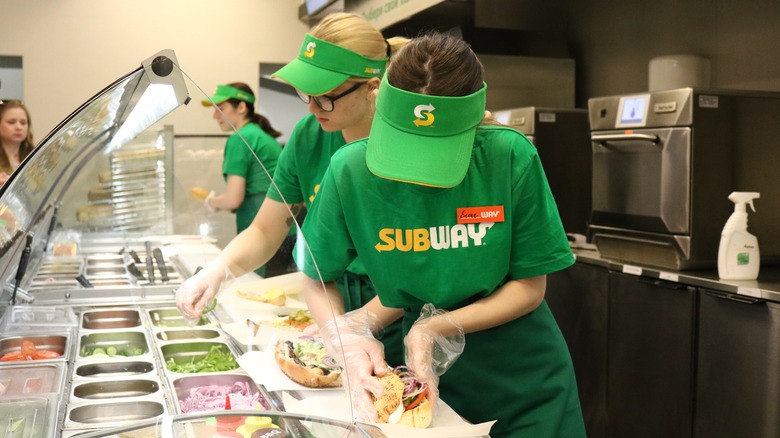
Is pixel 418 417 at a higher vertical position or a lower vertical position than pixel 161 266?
lower

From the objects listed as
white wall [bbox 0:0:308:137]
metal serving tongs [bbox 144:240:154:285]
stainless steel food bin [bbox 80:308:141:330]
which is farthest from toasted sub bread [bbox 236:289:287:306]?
white wall [bbox 0:0:308:137]

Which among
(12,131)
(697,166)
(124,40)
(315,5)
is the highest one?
(315,5)

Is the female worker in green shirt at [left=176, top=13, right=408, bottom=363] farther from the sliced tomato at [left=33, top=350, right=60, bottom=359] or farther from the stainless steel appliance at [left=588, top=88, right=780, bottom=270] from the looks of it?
the stainless steel appliance at [left=588, top=88, right=780, bottom=270]

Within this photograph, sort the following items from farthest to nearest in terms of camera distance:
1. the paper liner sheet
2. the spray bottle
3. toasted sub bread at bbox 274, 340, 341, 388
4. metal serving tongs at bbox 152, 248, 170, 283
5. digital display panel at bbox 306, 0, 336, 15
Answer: digital display panel at bbox 306, 0, 336, 15 → the spray bottle → metal serving tongs at bbox 152, 248, 170, 283 → toasted sub bread at bbox 274, 340, 341, 388 → the paper liner sheet

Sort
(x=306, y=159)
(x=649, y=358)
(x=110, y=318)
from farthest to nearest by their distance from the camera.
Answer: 1. (x=649, y=358)
2. (x=110, y=318)
3. (x=306, y=159)

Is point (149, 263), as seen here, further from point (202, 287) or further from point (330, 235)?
point (330, 235)

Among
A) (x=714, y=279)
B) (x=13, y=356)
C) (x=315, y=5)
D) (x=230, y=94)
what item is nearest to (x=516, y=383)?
(x=13, y=356)

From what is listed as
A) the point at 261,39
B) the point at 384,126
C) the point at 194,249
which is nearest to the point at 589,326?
the point at 194,249

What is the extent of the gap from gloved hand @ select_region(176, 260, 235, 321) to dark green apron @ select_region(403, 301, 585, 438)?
474mm

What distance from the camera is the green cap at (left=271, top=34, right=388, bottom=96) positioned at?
204cm

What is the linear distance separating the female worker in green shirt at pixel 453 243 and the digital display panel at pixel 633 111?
1.91 metres

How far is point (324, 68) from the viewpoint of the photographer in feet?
6.77

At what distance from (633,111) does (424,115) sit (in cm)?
224

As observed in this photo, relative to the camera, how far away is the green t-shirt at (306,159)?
2316 millimetres
